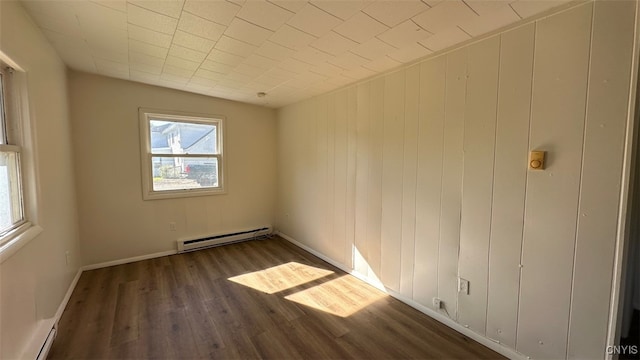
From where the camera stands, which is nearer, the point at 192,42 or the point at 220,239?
the point at 192,42

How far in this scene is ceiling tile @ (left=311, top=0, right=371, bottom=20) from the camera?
1485 mm

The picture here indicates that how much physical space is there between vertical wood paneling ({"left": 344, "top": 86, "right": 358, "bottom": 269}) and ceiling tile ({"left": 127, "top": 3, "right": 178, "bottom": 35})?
1807 millimetres

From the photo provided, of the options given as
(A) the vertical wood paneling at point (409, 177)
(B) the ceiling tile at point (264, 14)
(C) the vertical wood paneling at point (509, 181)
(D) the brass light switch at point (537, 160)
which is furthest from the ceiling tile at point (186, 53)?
(D) the brass light switch at point (537, 160)

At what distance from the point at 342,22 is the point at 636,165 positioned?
186 cm

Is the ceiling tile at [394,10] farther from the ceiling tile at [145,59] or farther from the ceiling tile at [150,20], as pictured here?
the ceiling tile at [145,59]

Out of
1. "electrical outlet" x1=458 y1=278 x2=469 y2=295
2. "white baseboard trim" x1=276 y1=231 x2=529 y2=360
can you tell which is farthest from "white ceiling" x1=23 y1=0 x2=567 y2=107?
"white baseboard trim" x1=276 y1=231 x2=529 y2=360

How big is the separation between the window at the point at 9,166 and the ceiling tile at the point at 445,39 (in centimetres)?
281

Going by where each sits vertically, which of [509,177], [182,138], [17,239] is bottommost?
[17,239]

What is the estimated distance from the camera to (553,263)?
61.4 inches

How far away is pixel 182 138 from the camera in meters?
3.71

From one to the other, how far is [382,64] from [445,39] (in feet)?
1.95

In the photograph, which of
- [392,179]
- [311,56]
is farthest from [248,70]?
[392,179]

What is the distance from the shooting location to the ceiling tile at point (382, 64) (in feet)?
7.37

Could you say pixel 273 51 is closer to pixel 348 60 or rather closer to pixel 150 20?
pixel 348 60
